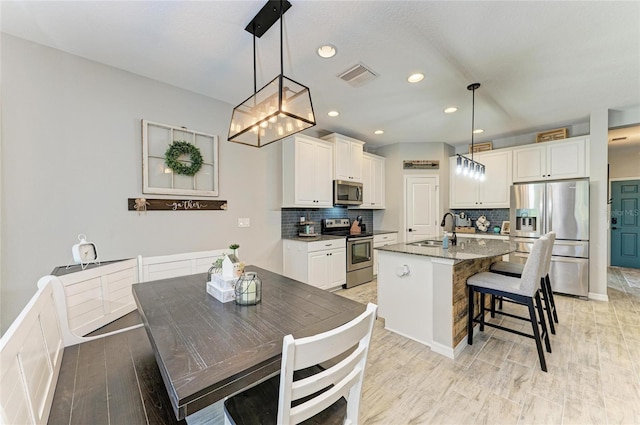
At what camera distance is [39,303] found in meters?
1.22

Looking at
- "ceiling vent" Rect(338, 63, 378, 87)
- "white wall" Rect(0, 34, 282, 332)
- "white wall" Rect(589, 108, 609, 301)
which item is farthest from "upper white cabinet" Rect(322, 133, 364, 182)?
"white wall" Rect(589, 108, 609, 301)

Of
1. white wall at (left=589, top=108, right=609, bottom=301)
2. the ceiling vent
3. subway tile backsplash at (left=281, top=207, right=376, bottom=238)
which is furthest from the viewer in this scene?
subway tile backsplash at (left=281, top=207, right=376, bottom=238)

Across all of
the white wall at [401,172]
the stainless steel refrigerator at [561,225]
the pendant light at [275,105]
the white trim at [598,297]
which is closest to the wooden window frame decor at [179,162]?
the pendant light at [275,105]

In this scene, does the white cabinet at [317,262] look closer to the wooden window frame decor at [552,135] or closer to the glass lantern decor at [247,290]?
the glass lantern decor at [247,290]

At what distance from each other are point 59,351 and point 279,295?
1.23 metres

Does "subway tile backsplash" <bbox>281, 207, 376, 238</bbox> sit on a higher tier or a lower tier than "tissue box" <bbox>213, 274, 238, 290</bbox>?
higher

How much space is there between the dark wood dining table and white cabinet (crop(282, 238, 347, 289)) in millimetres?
1807

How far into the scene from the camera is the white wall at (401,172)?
202 inches

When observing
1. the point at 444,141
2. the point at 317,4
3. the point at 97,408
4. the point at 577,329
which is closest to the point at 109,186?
the point at 97,408

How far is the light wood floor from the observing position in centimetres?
162

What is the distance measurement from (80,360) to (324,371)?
1.46m

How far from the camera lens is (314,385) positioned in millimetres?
903

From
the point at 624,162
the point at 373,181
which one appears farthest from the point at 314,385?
the point at 624,162

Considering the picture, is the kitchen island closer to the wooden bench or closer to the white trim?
the wooden bench
